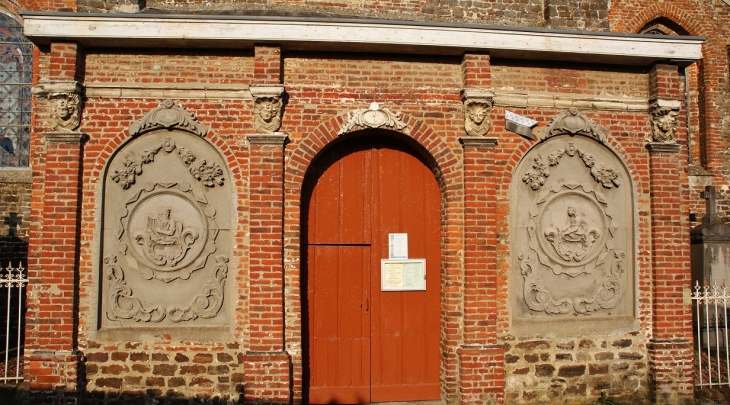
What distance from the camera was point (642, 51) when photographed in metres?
7.82

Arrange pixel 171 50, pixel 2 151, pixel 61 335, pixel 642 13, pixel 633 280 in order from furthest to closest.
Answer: pixel 642 13 < pixel 2 151 < pixel 633 280 < pixel 171 50 < pixel 61 335

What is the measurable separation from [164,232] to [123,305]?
3.40ft

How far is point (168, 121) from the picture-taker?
7262 millimetres

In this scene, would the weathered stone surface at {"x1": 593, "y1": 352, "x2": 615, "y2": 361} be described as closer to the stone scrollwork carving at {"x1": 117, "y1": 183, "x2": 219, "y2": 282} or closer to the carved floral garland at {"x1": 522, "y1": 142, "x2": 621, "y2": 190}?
the carved floral garland at {"x1": 522, "y1": 142, "x2": 621, "y2": 190}

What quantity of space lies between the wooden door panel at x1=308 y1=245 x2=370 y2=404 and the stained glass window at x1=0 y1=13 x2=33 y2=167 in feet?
23.1

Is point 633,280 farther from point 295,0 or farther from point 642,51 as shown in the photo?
point 295,0

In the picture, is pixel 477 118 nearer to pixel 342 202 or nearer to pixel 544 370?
pixel 342 202

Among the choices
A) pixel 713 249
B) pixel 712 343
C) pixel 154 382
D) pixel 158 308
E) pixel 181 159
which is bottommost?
pixel 154 382

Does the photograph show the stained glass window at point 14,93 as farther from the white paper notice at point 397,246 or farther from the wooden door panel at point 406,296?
the white paper notice at point 397,246

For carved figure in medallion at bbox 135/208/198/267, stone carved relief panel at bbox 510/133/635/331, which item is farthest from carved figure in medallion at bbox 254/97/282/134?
stone carved relief panel at bbox 510/133/635/331

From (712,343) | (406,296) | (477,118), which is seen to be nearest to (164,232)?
(406,296)

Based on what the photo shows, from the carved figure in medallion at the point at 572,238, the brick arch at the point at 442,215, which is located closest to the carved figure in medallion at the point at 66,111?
the brick arch at the point at 442,215

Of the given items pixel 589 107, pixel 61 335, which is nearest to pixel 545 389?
pixel 589 107

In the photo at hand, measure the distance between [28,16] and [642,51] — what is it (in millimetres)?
7945
